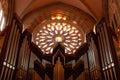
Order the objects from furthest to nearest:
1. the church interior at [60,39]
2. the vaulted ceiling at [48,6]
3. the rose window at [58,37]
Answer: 1. the rose window at [58,37]
2. the vaulted ceiling at [48,6]
3. the church interior at [60,39]

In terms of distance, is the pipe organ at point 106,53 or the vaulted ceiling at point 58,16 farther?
the vaulted ceiling at point 58,16

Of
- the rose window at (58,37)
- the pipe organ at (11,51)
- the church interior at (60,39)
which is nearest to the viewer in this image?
the pipe organ at (11,51)

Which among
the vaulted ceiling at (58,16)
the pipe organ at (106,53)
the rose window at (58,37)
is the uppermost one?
the vaulted ceiling at (58,16)

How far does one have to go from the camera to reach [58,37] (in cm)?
1179

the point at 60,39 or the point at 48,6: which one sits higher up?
the point at 48,6

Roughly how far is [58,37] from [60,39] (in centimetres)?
18

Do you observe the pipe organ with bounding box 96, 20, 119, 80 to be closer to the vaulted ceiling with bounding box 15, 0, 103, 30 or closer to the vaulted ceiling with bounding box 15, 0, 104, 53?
the vaulted ceiling with bounding box 15, 0, 103, 30

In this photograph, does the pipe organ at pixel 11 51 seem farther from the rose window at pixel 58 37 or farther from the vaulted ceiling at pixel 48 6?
the rose window at pixel 58 37

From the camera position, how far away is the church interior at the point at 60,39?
326 inches

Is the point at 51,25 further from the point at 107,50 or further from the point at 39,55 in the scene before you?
the point at 107,50

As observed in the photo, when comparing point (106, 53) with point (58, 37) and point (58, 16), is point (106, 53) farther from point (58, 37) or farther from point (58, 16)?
point (58, 16)

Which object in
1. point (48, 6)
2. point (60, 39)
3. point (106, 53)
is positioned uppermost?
point (48, 6)

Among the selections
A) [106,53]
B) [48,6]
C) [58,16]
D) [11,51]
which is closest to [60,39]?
[58,16]

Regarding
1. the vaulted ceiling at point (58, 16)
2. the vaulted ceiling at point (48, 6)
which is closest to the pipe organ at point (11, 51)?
the vaulted ceiling at point (48, 6)
